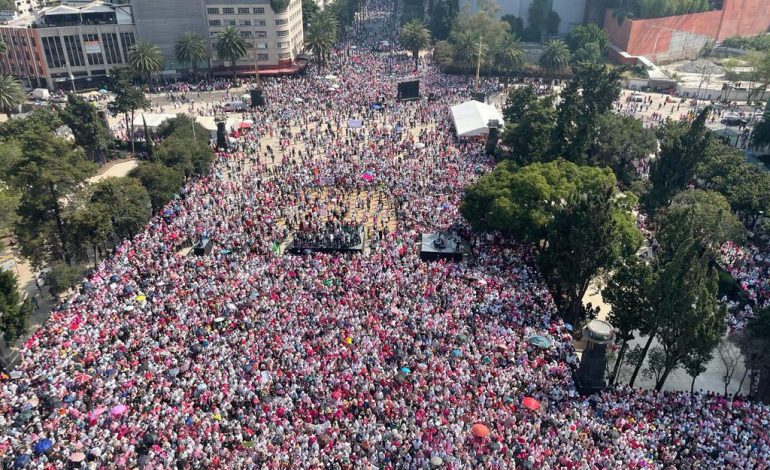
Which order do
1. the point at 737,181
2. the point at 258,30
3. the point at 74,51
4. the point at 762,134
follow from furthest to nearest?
the point at 258,30 → the point at 74,51 → the point at 762,134 → the point at 737,181

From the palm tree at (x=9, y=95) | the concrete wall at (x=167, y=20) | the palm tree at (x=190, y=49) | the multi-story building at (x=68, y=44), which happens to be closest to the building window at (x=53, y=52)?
the multi-story building at (x=68, y=44)

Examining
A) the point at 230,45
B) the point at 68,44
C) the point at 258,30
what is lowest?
the point at 230,45

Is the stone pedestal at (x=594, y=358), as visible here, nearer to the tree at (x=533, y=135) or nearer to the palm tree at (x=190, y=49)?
the tree at (x=533, y=135)

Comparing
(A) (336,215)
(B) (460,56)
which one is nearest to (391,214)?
(A) (336,215)

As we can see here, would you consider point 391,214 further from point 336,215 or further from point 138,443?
point 138,443

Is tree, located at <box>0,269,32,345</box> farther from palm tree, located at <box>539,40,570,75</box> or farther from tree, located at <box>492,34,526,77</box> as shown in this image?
palm tree, located at <box>539,40,570,75</box>

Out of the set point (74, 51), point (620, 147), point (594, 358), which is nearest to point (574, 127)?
point (620, 147)

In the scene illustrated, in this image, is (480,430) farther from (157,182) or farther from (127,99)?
(127,99)
